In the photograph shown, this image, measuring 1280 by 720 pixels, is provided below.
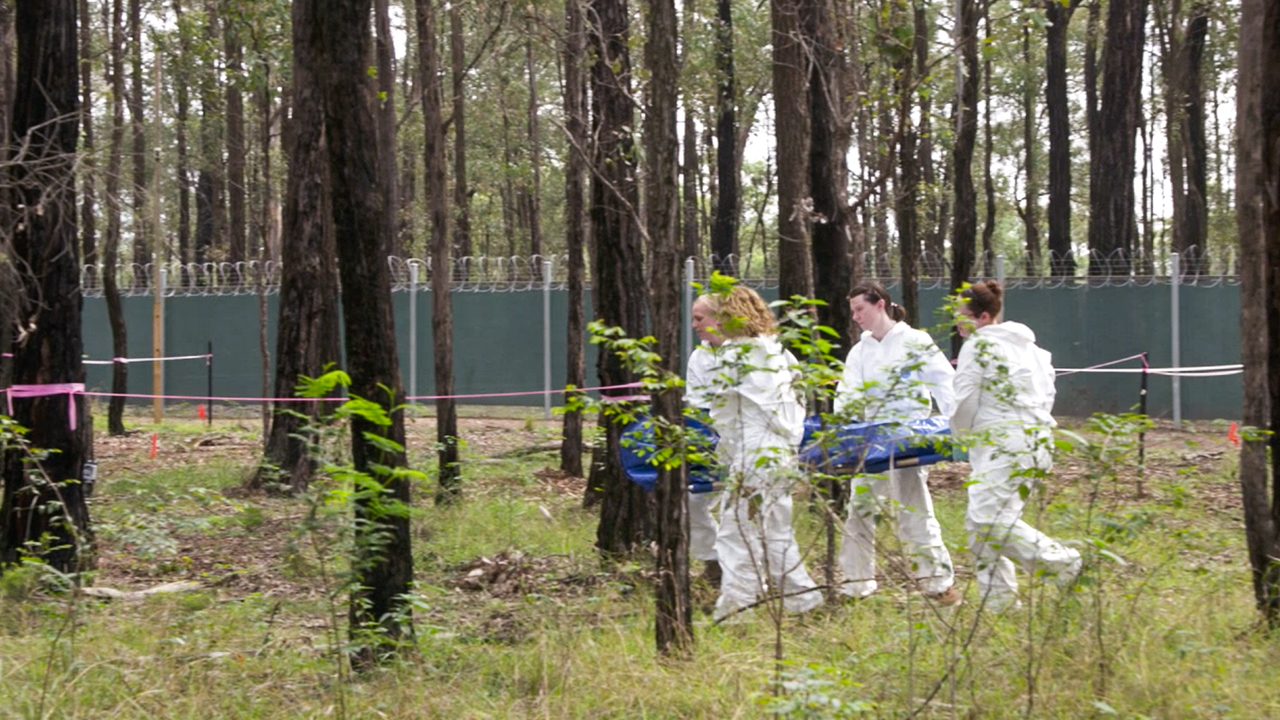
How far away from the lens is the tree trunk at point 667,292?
538cm

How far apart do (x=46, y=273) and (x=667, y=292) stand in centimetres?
405

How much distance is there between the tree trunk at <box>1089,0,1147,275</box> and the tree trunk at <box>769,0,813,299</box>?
557 inches

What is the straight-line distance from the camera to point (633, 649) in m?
5.71

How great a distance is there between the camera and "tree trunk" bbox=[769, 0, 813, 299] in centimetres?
971

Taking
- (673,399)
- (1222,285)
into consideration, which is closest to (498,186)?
(1222,285)

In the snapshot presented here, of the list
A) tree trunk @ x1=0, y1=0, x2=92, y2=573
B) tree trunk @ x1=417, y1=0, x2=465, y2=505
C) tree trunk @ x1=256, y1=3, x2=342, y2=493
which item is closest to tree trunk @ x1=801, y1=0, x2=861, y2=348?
tree trunk @ x1=417, y1=0, x2=465, y2=505

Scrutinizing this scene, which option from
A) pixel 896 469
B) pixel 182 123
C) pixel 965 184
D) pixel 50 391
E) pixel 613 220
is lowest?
pixel 896 469

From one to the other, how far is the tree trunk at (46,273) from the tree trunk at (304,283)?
11.8ft

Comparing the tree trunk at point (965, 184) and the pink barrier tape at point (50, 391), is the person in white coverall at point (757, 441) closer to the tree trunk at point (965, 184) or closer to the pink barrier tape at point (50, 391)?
the pink barrier tape at point (50, 391)

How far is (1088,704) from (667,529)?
1697 millimetres

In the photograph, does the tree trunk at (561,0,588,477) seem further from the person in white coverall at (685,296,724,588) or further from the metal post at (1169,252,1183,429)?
the metal post at (1169,252,1183,429)

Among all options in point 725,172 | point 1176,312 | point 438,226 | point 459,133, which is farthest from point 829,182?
point 459,133

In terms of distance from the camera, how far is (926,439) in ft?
17.2

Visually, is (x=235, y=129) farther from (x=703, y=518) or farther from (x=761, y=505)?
(x=761, y=505)
